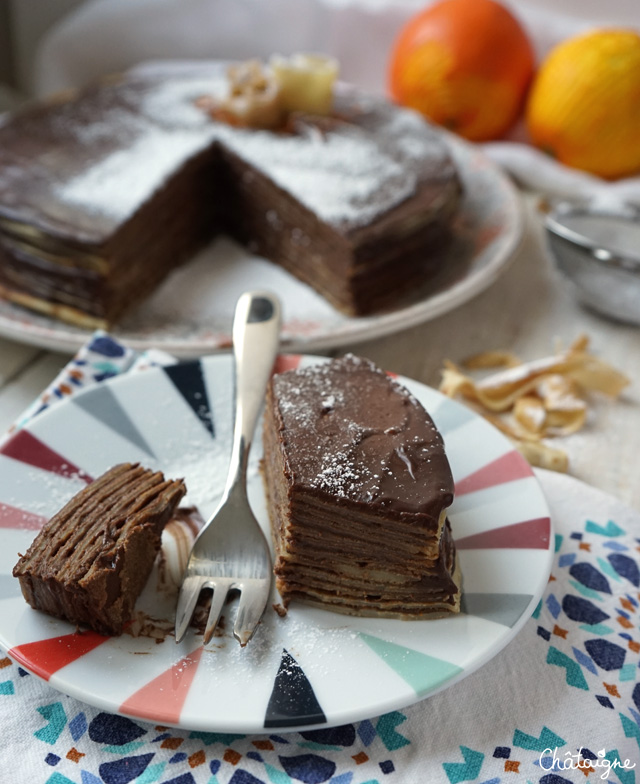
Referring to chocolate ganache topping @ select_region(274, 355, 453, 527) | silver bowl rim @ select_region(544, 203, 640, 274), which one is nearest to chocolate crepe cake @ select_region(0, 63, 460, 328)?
silver bowl rim @ select_region(544, 203, 640, 274)

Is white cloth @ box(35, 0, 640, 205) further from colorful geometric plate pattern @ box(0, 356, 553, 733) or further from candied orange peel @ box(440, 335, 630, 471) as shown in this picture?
colorful geometric plate pattern @ box(0, 356, 553, 733)

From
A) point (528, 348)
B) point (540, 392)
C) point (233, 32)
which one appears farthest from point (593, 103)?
point (233, 32)

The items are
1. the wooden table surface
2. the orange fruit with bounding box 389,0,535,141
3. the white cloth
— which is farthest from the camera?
the white cloth

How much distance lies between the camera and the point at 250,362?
163cm

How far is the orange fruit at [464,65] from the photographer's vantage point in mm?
2732

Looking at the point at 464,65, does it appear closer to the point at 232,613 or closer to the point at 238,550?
the point at 238,550

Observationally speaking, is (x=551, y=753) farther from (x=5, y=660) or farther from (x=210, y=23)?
(x=210, y=23)

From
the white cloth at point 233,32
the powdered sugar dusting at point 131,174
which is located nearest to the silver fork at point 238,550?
the powdered sugar dusting at point 131,174

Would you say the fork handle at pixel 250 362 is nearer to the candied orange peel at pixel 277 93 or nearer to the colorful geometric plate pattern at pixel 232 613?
the colorful geometric plate pattern at pixel 232 613

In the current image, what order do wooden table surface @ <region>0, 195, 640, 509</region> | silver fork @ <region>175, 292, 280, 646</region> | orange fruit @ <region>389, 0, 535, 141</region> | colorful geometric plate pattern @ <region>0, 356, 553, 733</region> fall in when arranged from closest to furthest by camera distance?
1. colorful geometric plate pattern @ <region>0, 356, 553, 733</region>
2. silver fork @ <region>175, 292, 280, 646</region>
3. wooden table surface @ <region>0, 195, 640, 509</region>
4. orange fruit @ <region>389, 0, 535, 141</region>

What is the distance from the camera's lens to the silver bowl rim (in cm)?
206

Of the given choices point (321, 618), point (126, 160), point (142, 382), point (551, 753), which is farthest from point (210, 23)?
point (551, 753)

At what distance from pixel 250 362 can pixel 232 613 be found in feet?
1.80

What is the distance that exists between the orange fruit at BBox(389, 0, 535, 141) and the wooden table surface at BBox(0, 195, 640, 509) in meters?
0.61
